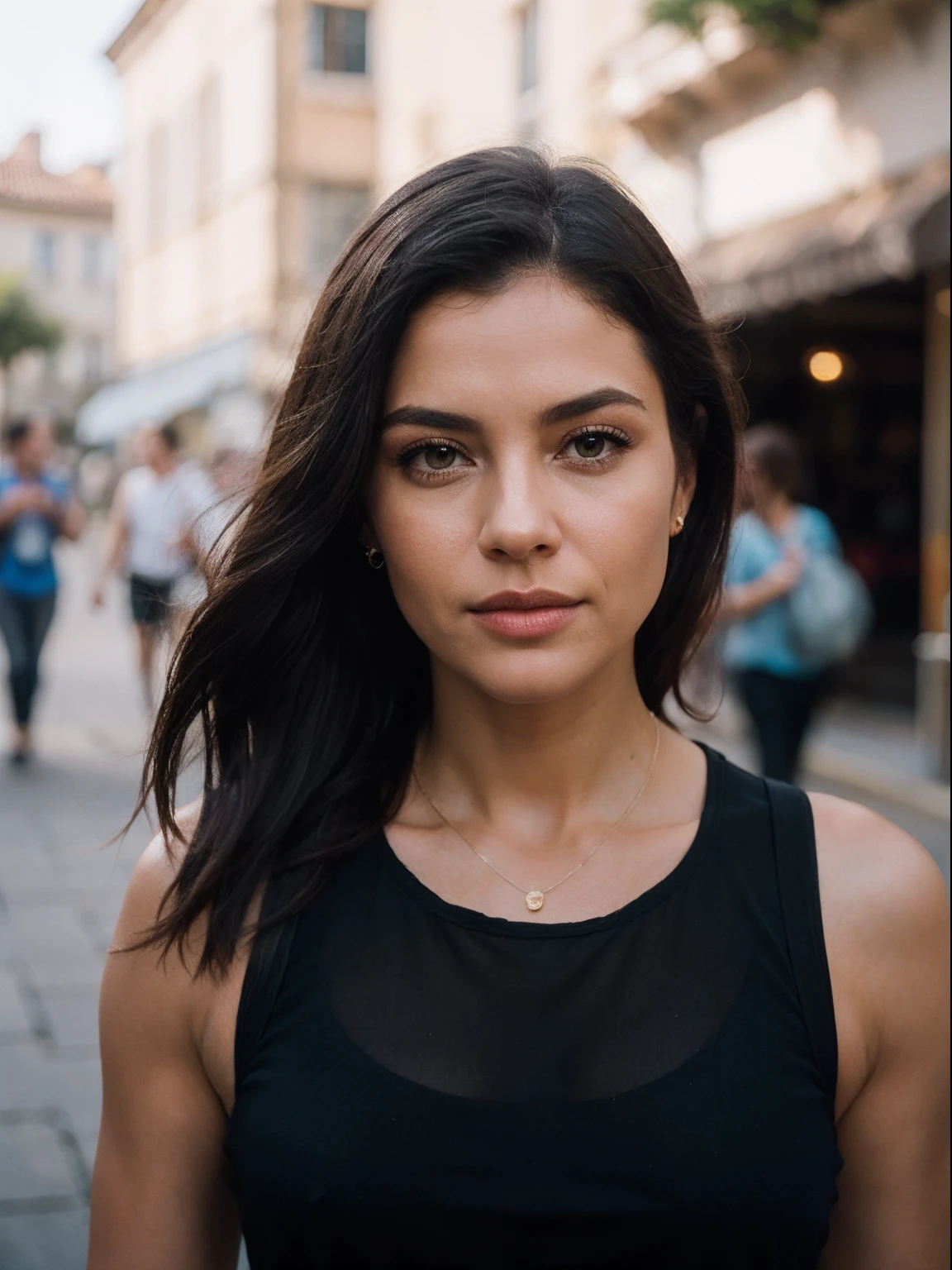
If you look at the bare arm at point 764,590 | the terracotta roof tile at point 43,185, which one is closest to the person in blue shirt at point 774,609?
the bare arm at point 764,590

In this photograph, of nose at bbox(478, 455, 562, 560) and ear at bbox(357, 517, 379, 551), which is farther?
ear at bbox(357, 517, 379, 551)

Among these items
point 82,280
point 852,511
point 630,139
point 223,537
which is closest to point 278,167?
point 630,139

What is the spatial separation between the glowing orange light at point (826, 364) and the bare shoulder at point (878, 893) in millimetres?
9775

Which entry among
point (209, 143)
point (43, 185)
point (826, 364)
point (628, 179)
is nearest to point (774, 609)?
point (628, 179)

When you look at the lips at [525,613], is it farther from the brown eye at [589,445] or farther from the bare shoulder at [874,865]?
the bare shoulder at [874,865]

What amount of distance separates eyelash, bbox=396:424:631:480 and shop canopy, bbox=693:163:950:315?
378cm

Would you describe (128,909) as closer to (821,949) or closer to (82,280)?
(821,949)

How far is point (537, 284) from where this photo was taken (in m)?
1.48

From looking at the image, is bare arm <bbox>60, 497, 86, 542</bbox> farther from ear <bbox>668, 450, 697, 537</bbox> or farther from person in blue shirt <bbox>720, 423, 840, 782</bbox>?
ear <bbox>668, 450, 697, 537</bbox>

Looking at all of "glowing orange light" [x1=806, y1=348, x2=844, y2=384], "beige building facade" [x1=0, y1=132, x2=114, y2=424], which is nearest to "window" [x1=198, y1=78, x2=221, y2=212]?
"beige building facade" [x1=0, y1=132, x2=114, y2=424]

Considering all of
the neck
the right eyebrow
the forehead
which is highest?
the forehead

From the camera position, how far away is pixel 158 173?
4250 millimetres

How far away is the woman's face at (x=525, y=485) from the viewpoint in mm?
1453

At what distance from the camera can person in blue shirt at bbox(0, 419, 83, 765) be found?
7664mm
